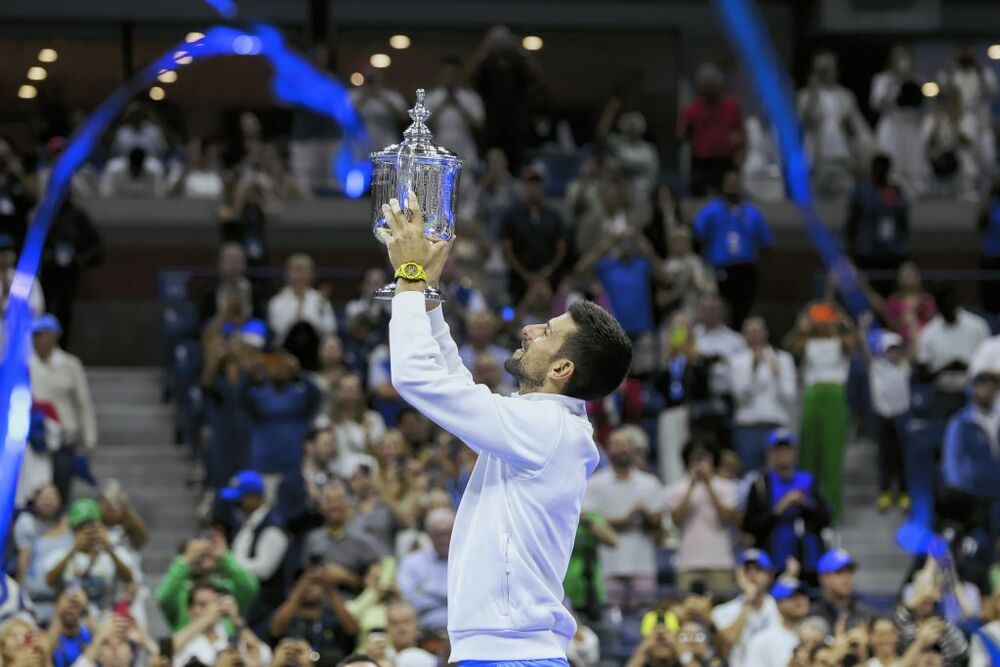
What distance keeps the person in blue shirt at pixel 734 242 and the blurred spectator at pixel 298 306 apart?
363 cm

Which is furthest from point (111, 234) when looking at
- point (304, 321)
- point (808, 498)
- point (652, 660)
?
point (652, 660)

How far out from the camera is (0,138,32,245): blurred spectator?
1916 cm

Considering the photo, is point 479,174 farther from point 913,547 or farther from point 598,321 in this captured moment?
point 598,321

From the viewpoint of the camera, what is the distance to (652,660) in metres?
11.8

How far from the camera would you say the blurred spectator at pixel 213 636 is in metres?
11.6

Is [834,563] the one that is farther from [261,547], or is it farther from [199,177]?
[199,177]

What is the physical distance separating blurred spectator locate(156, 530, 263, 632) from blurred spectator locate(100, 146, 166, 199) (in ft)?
32.6

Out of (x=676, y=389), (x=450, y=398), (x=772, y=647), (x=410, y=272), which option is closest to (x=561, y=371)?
(x=450, y=398)

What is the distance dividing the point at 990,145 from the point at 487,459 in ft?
55.9

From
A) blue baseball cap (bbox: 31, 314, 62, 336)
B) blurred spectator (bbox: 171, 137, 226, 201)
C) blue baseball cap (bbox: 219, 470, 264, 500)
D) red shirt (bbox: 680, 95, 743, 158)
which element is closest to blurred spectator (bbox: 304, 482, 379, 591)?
blue baseball cap (bbox: 219, 470, 264, 500)

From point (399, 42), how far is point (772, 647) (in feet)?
47.9

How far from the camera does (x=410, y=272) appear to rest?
19.7 ft

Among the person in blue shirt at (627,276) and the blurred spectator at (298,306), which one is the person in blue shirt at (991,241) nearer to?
the person in blue shirt at (627,276)

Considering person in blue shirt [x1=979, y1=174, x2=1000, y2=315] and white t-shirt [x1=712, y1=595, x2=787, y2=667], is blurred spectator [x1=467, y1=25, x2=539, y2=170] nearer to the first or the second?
person in blue shirt [x1=979, y1=174, x2=1000, y2=315]
